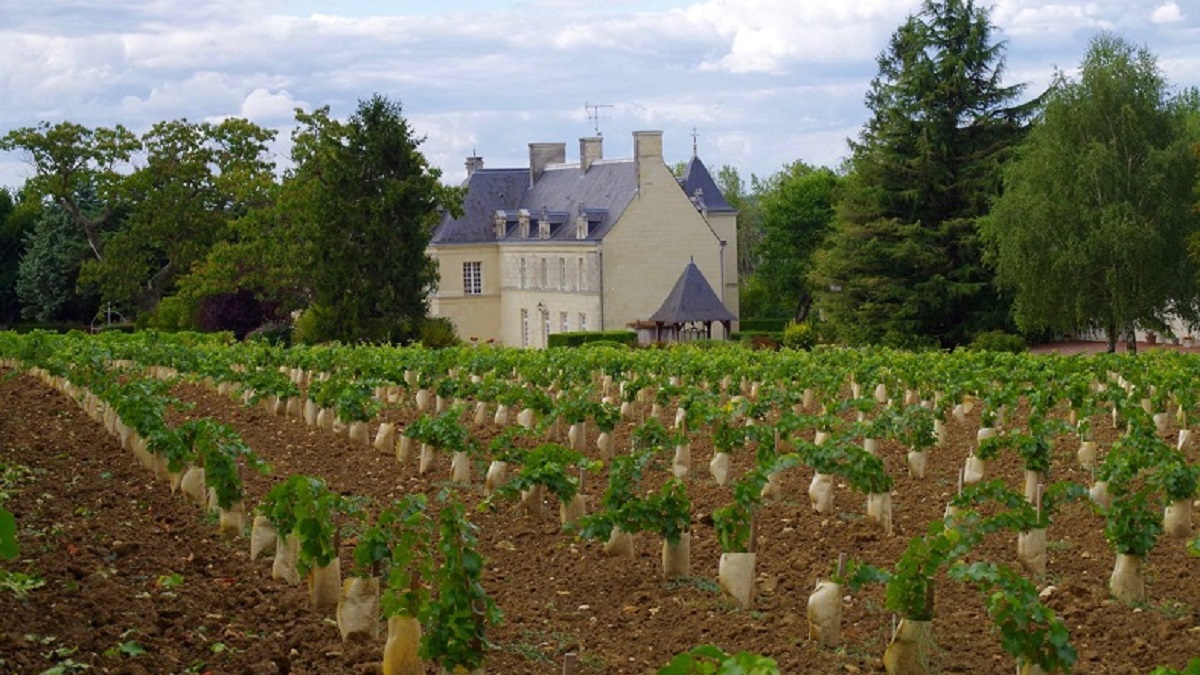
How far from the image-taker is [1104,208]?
43125 mm

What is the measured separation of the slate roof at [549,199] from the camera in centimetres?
6016

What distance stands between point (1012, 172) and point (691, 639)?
3766 cm

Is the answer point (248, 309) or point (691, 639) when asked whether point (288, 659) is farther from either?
point (248, 309)

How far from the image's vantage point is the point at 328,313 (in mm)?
48688

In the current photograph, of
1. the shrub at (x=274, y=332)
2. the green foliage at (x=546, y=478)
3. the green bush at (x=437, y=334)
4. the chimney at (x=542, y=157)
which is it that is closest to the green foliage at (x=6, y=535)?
the green foliage at (x=546, y=478)

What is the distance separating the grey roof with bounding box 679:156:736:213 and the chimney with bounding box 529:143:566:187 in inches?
188

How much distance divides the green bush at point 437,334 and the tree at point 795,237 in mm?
23951

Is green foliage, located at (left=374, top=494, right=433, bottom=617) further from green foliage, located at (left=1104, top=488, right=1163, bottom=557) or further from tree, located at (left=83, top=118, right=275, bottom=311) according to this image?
tree, located at (left=83, top=118, right=275, bottom=311)

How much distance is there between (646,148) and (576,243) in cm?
411

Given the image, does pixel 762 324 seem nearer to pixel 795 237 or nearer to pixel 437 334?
pixel 795 237

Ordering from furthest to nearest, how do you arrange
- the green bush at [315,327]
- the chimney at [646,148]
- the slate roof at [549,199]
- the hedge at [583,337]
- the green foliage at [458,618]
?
the slate roof at [549,199] → the chimney at [646,148] → the hedge at [583,337] → the green bush at [315,327] → the green foliage at [458,618]

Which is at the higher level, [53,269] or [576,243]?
[576,243]

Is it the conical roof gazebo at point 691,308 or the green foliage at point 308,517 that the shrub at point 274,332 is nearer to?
the conical roof gazebo at point 691,308

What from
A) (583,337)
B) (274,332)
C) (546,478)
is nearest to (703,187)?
(583,337)
